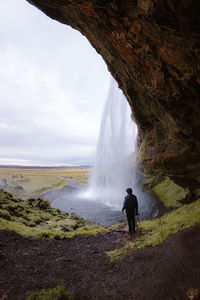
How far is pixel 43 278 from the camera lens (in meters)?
6.68

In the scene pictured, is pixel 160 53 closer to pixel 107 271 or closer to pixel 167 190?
pixel 107 271

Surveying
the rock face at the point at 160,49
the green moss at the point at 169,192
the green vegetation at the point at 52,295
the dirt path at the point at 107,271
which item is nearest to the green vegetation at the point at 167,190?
the green moss at the point at 169,192

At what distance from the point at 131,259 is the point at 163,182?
1639 cm

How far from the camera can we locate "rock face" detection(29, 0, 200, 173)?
21.0 ft

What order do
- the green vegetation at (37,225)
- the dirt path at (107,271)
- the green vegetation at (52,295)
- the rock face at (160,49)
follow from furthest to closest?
the green vegetation at (37,225), the rock face at (160,49), the dirt path at (107,271), the green vegetation at (52,295)

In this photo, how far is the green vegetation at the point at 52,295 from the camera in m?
5.26

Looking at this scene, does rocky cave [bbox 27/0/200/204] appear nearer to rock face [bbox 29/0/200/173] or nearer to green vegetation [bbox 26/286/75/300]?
rock face [bbox 29/0/200/173]

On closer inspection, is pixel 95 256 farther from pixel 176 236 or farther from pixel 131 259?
pixel 176 236

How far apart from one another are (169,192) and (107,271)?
14557 mm

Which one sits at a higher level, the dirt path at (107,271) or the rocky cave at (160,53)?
the rocky cave at (160,53)

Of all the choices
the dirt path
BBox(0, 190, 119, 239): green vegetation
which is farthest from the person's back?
BBox(0, 190, 119, 239): green vegetation

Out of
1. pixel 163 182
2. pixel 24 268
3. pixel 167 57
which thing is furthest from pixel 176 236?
pixel 163 182

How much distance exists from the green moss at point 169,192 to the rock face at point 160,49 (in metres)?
3.37

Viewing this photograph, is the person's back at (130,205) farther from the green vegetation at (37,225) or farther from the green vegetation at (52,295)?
the green vegetation at (52,295)
